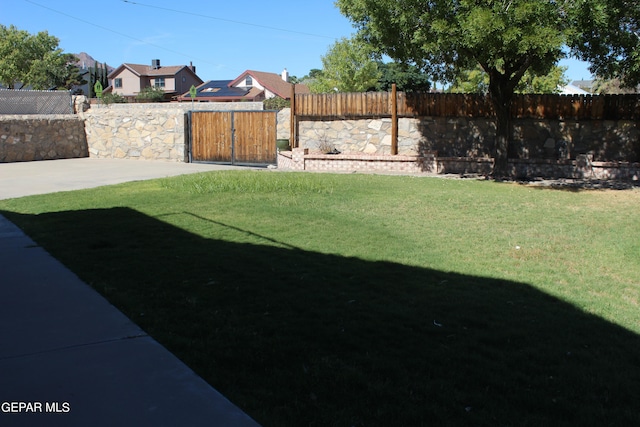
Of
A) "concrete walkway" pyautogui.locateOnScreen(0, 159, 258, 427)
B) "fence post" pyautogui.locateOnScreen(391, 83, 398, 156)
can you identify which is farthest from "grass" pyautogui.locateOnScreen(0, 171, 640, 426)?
"fence post" pyautogui.locateOnScreen(391, 83, 398, 156)

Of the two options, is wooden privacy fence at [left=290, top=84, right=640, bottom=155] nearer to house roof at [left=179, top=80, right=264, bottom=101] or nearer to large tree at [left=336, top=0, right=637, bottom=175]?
large tree at [left=336, top=0, right=637, bottom=175]

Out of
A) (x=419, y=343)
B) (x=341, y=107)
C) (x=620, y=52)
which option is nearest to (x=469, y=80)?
(x=341, y=107)

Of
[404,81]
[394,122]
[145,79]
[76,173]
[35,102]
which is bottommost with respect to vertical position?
[76,173]

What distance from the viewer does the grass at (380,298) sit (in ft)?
13.2

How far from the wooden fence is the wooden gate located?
132 cm

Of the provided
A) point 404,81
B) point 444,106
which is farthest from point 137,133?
point 404,81

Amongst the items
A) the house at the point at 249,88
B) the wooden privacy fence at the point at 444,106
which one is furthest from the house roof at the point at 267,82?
the wooden privacy fence at the point at 444,106

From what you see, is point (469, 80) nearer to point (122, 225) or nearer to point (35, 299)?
point (122, 225)

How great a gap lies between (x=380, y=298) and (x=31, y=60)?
2839 inches

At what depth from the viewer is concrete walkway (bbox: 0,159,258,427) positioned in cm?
360

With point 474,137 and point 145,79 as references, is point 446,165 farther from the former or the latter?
point 145,79

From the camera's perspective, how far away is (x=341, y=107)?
70.7 ft

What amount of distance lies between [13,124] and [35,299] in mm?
20307

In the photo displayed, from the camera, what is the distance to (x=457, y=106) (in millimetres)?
20391
